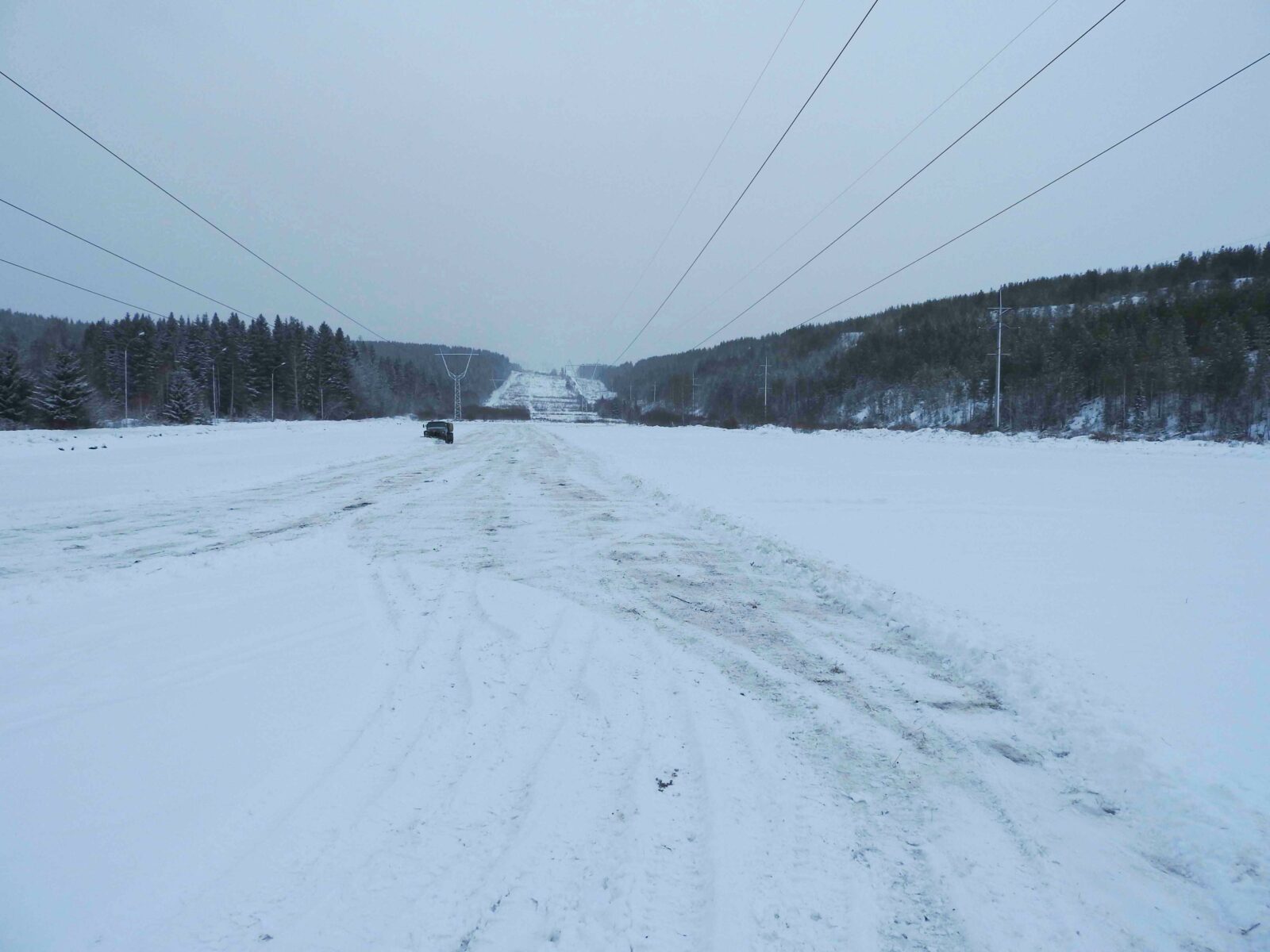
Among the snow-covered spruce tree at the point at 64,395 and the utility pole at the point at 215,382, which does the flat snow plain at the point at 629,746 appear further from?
the utility pole at the point at 215,382

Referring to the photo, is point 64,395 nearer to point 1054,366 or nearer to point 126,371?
point 126,371

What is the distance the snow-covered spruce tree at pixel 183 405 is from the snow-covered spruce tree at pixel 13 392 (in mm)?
11232

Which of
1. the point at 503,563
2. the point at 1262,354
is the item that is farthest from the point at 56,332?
the point at 1262,354

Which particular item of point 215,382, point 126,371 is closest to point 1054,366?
point 215,382

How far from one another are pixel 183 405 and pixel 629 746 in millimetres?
74471

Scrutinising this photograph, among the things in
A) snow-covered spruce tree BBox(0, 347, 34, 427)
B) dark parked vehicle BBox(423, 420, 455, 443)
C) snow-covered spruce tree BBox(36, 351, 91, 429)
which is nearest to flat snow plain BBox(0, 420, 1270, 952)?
dark parked vehicle BBox(423, 420, 455, 443)

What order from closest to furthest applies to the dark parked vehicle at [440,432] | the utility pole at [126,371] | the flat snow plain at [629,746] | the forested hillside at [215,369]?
the flat snow plain at [629,746]
the dark parked vehicle at [440,432]
the utility pole at [126,371]
the forested hillside at [215,369]

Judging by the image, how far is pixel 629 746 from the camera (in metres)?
3.66

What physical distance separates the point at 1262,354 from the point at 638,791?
82731 millimetres

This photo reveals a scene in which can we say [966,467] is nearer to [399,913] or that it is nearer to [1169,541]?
[1169,541]

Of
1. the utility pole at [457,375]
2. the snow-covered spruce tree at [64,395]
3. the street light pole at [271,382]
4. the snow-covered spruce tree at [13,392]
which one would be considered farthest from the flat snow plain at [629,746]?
the street light pole at [271,382]

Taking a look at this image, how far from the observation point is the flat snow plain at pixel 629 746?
2459 mm

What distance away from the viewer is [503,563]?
A: 8.05 m

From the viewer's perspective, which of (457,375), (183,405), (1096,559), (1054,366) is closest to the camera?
(1096,559)
